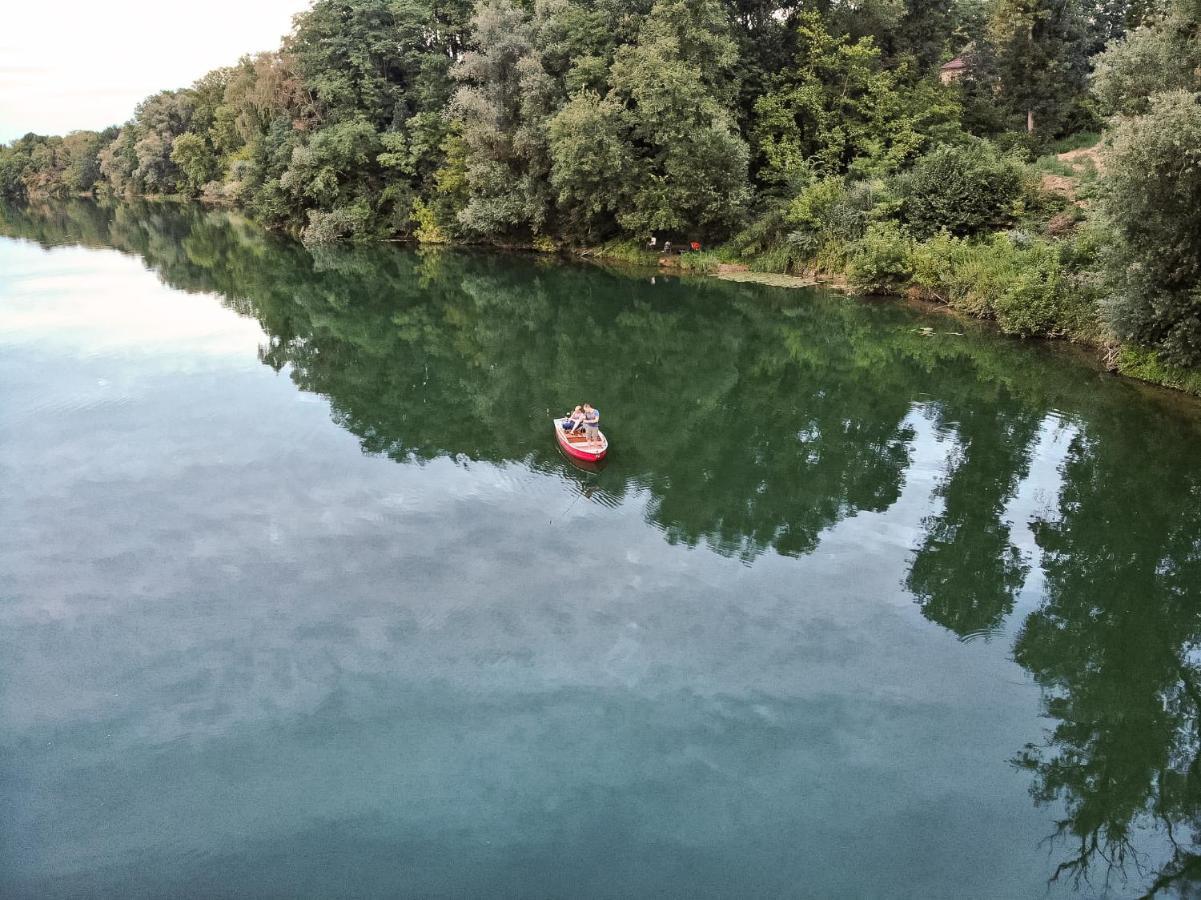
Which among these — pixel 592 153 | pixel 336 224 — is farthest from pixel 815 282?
pixel 336 224

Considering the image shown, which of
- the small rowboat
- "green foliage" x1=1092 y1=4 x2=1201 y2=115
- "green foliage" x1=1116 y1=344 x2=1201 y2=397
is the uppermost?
"green foliage" x1=1092 y1=4 x2=1201 y2=115

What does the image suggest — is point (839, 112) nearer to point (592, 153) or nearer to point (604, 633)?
point (592, 153)

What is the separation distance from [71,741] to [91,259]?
52963mm

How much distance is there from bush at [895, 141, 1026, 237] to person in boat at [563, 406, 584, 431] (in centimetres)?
2238

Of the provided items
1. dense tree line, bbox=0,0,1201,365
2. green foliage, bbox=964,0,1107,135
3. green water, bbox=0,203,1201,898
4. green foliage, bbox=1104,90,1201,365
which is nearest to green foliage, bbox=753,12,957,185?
dense tree line, bbox=0,0,1201,365

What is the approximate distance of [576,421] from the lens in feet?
66.9

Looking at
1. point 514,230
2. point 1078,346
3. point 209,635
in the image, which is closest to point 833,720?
point 209,635

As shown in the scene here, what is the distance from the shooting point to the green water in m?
9.89

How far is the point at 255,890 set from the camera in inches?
365

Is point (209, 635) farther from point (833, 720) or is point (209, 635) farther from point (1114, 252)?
point (1114, 252)

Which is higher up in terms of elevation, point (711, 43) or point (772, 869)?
point (711, 43)

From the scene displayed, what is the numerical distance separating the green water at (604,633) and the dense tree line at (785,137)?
17.1 feet

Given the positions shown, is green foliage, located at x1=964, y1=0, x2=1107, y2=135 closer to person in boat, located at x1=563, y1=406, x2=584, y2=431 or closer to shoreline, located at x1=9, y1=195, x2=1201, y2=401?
shoreline, located at x1=9, y1=195, x2=1201, y2=401

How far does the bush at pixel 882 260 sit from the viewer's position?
3534cm
